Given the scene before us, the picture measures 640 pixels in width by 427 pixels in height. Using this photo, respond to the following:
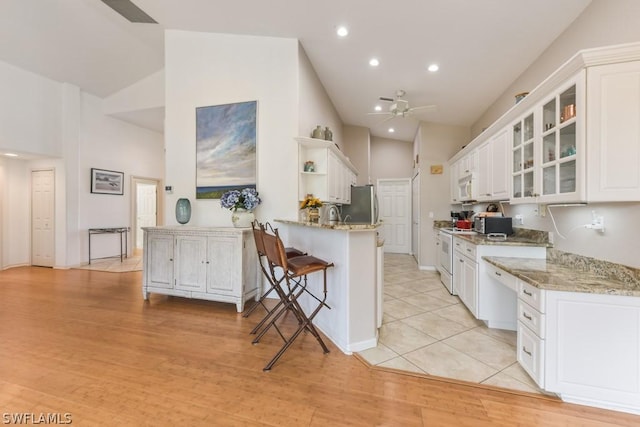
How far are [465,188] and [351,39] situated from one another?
3074mm

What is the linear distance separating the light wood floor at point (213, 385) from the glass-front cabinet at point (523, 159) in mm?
1906

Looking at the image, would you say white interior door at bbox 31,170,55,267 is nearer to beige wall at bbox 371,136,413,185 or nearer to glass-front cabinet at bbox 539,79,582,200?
beige wall at bbox 371,136,413,185

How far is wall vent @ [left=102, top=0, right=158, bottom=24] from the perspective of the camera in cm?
375

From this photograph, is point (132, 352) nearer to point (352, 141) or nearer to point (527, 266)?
point (527, 266)

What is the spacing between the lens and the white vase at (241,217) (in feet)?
12.2

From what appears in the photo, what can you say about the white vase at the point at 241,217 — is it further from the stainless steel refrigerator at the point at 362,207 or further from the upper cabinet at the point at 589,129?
the upper cabinet at the point at 589,129

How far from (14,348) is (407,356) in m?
3.45

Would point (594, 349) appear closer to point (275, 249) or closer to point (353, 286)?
point (353, 286)

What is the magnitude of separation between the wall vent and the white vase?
3194 mm

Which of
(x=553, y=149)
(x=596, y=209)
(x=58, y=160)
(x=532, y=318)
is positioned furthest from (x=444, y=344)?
(x=58, y=160)

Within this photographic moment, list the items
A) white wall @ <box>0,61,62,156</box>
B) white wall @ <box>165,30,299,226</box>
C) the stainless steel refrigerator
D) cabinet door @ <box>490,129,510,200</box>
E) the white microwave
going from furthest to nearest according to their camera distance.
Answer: the stainless steel refrigerator
white wall @ <box>0,61,62,156</box>
the white microwave
white wall @ <box>165,30,299,226</box>
cabinet door @ <box>490,129,510,200</box>

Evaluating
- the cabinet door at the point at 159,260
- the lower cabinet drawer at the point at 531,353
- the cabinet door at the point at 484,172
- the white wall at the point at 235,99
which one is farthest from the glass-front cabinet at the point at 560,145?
the cabinet door at the point at 159,260

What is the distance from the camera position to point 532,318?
192 centimetres

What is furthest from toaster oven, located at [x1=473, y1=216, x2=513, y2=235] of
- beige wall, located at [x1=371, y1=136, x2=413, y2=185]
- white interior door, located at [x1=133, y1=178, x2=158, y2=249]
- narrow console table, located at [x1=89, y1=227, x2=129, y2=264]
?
white interior door, located at [x1=133, y1=178, x2=158, y2=249]
